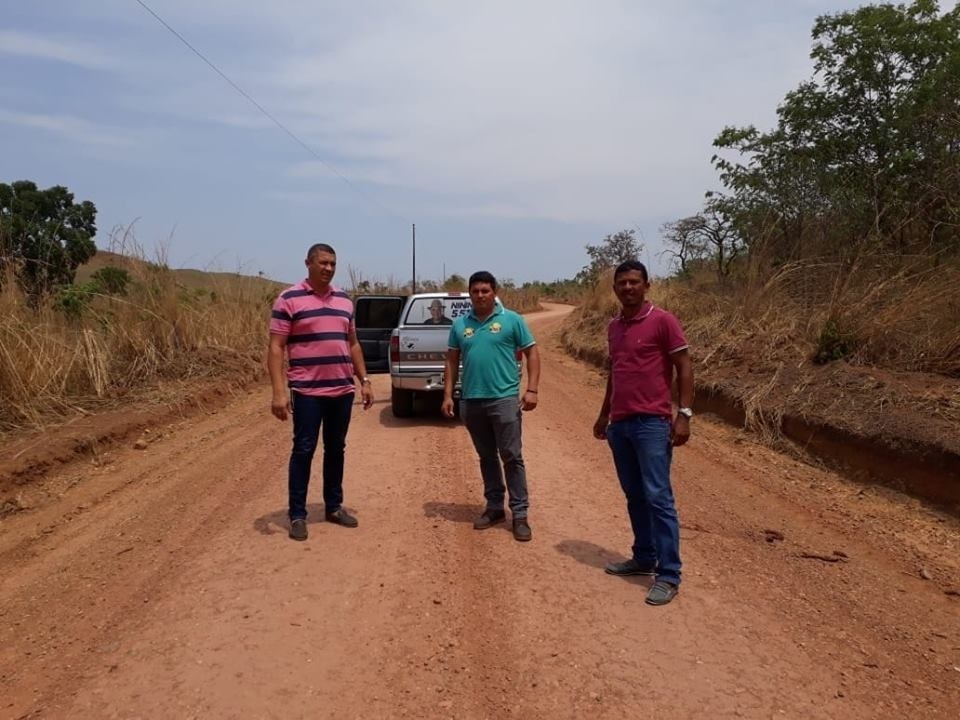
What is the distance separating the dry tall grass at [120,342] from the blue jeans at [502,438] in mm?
5301

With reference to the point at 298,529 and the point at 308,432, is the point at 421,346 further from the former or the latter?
the point at 298,529

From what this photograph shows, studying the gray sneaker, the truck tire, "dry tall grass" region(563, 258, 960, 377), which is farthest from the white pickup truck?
the gray sneaker

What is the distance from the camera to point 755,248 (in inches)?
444

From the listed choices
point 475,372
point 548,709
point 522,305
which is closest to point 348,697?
point 548,709

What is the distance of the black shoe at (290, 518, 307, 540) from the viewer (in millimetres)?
4707

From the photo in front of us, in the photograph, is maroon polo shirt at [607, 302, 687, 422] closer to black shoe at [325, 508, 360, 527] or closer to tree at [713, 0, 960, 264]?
black shoe at [325, 508, 360, 527]

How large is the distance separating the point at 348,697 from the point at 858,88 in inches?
523

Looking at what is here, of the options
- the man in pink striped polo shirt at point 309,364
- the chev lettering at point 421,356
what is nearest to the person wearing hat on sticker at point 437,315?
the chev lettering at point 421,356

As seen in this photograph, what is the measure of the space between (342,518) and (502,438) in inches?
52.6

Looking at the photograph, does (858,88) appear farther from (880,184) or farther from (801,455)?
(801,455)

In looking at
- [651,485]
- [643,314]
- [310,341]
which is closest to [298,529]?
[310,341]

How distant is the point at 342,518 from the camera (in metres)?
5.05

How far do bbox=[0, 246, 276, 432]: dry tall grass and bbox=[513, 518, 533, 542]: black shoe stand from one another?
18.4 ft

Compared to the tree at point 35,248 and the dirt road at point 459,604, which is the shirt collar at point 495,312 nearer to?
the dirt road at point 459,604
